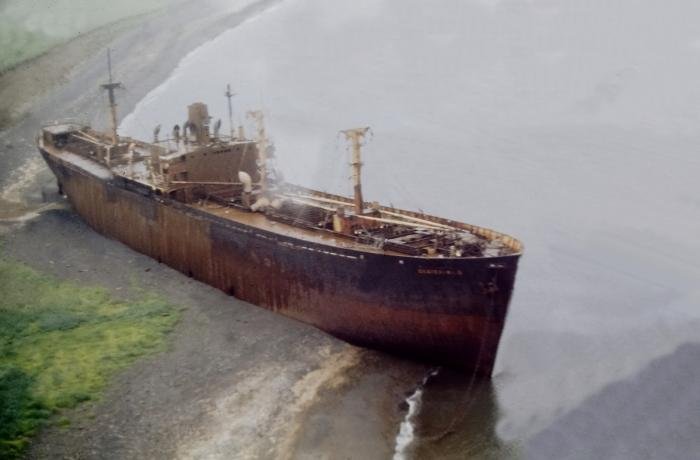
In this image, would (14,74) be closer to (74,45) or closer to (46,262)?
(74,45)

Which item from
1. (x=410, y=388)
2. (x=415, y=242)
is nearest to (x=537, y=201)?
(x=415, y=242)

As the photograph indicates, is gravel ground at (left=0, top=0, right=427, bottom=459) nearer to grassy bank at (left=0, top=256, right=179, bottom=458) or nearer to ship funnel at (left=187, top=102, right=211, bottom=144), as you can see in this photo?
grassy bank at (left=0, top=256, right=179, bottom=458)

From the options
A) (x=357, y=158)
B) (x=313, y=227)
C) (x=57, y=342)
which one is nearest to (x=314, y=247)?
(x=313, y=227)

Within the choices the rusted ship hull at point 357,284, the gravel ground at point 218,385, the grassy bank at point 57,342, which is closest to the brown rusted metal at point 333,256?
the rusted ship hull at point 357,284

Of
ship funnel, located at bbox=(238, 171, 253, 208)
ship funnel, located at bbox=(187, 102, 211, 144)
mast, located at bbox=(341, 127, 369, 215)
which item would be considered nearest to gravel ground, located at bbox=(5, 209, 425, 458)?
ship funnel, located at bbox=(238, 171, 253, 208)

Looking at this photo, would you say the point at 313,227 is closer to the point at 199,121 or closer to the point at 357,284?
the point at 357,284

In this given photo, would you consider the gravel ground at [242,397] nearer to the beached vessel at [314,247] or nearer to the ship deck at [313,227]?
the beached vessel at [314,247]
